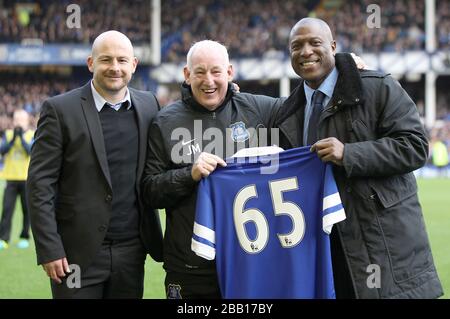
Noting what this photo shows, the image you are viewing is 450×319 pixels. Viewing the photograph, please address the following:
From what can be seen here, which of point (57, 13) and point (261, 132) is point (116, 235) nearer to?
point (261, 132)

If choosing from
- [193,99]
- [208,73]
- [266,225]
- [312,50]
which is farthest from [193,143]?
[312,50]

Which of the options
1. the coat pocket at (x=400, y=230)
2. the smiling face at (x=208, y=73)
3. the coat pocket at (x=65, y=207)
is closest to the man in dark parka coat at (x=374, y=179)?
the coat pocket at (x=400, y=230)

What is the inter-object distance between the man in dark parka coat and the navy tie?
0.17 feet

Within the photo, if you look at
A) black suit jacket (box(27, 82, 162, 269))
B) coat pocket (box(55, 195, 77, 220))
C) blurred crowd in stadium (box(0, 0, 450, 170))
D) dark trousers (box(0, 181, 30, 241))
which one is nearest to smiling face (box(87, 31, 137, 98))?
black suit jacket (box(27, 82, 162, 269))

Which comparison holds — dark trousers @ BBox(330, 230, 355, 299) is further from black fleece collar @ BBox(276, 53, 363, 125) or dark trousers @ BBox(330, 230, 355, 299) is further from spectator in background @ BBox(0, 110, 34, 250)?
spectator in background @ BBox(0, 110, 34, 250)

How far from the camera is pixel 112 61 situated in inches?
141

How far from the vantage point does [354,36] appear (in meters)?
28.9

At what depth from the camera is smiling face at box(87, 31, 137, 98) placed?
3586mm

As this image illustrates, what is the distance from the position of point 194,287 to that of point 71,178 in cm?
89

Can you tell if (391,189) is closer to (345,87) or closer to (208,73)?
(345,87)

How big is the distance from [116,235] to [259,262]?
800 mm

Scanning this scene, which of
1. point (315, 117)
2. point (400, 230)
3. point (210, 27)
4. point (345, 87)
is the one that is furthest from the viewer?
point (210, 27)

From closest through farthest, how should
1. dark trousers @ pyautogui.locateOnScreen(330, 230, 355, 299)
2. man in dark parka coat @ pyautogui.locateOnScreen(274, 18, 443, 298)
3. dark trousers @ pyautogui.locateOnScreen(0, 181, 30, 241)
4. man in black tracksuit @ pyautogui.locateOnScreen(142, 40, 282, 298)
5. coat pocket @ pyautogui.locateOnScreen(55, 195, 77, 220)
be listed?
1. man in dark parka coat @ pyautogui.locateOnScreen(274, 18, 443, 298)
2. dark trousers @ pyautogui.locateOnScreen(330, 230, 355, 299)
3. man in black tracksuit @ pyautogui.locateOnScreen(142, 40, 282, 298)
4. coat pocket @ pyautogui.locateOnScreen(55, 195, 77, 220)
5. dark trousers @ pyautogui.locateOnScreen(0, 181, 30, 241)
